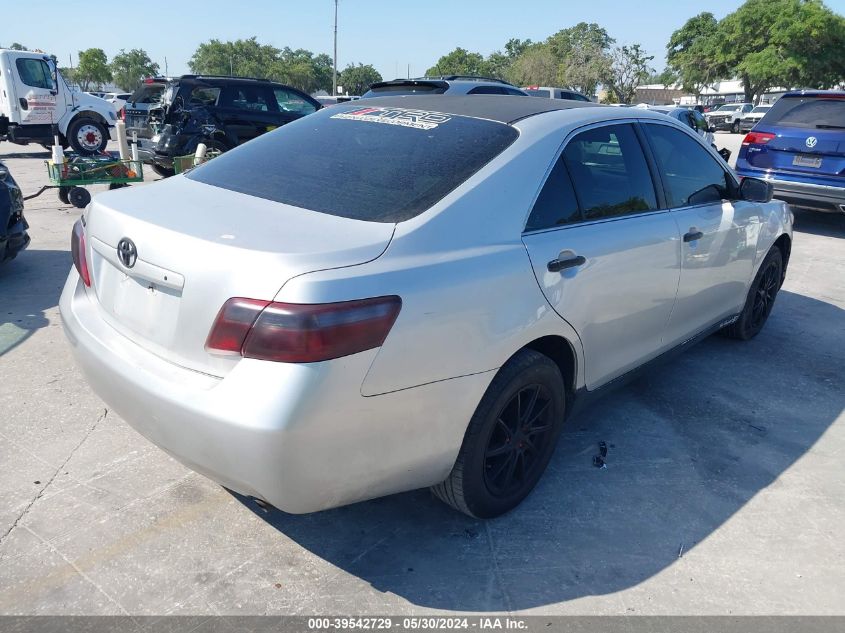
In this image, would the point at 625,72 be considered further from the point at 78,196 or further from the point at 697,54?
the point at 78,196

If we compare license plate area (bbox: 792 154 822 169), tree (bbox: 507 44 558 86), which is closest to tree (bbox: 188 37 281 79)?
tree (bbox: 507 44 558 86)

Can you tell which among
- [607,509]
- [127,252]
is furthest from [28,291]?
[607,509]

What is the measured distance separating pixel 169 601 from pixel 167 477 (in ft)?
2.68

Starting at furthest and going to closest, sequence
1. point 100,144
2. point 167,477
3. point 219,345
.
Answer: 1. point 100,144
2. point 167,477
3. point 219,345

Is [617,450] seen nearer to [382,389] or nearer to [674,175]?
[674,175]

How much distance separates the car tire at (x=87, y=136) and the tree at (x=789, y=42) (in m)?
46.5

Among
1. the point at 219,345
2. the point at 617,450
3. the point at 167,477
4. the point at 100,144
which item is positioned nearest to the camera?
the point at 219,345

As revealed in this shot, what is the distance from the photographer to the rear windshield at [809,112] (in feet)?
27.4

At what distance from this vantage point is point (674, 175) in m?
3.66

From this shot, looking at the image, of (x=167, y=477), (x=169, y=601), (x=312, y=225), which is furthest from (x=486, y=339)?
(x=167, y=477)

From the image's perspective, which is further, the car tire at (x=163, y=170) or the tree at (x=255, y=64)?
the tree at (x=255, y=64)

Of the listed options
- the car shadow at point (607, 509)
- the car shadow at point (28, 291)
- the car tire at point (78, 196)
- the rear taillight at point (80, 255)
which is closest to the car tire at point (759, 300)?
the car shadow at point (607, 509)

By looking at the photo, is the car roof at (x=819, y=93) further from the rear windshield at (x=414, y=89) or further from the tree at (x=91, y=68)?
the tree at (x=91, y=68)

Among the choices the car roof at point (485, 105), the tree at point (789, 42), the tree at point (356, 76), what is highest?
the tree at point (789, 42)
